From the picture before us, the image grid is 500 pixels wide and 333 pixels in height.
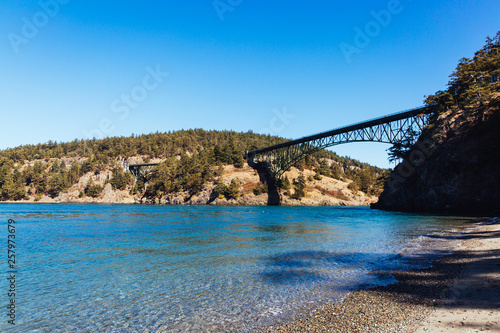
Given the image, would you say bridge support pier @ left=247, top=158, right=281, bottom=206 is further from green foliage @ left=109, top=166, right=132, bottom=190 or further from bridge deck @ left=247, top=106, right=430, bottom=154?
green foliage @ left=109, top=166, right=132, bottom=190

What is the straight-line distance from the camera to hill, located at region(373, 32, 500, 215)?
39.2 m

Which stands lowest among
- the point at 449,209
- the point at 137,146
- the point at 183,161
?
the point at 449,209

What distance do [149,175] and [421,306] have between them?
5368 inches

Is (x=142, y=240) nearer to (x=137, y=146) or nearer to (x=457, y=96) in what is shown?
(x=457, y=96)

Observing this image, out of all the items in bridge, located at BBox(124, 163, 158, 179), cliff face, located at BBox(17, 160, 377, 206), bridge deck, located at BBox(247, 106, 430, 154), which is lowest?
cliff face, located at BBox(17, 160, 377, 206)

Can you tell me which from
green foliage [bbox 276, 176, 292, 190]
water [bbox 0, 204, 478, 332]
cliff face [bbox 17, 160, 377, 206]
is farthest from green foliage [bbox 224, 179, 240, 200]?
water [bbox 0, 204, 478, 332]

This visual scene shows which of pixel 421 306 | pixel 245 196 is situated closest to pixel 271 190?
pixel 245 196

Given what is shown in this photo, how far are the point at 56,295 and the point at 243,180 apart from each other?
342ft

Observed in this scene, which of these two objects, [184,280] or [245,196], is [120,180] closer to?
→ [245,196]

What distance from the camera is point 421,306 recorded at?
797 centimetres

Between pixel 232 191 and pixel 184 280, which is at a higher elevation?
pixel 232 191

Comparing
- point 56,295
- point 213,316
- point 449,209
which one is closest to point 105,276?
point 56,295

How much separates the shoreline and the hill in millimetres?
35954

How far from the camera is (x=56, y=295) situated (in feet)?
31.5
